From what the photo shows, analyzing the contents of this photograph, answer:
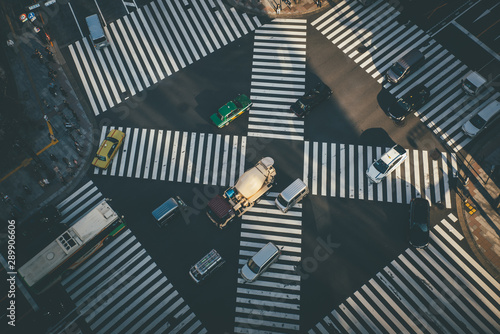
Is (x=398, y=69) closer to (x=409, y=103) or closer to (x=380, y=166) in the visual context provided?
(x=409, y=103)

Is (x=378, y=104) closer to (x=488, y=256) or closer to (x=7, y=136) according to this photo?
(x=488, y=256)

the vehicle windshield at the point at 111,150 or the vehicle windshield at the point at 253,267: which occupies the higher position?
the vehicle windshield at the point at 111,150

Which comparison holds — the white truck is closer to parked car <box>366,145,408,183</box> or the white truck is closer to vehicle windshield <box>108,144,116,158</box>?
parked car <box>366,145,408,183</box>

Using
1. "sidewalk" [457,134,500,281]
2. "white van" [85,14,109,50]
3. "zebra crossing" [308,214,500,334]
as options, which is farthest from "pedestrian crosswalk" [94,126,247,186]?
"sidewalk" [457,134,500,281]

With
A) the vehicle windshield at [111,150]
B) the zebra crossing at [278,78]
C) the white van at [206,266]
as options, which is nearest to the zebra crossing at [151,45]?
the zebra crossing at [278,78]

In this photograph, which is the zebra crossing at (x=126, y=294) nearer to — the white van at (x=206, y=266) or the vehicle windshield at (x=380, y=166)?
the white van at (x=206, y=266)

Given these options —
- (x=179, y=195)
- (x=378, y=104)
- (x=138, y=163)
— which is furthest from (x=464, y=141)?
(x=138, y=163)
